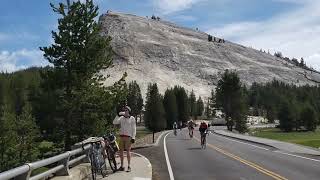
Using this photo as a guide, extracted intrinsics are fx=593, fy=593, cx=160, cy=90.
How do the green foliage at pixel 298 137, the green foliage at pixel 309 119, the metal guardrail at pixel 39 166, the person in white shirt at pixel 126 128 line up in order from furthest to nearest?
the green foliage at pixel 309 119 → the green foliage at pixel 298 137 → the person in white shirt at pixel 126 128 → the metal guardrail at pixel 39 166

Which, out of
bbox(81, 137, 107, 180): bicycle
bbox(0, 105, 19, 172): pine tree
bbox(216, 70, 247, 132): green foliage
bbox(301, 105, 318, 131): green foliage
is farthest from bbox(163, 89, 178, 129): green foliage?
bbox(81, 137, 107, 180): bicycle

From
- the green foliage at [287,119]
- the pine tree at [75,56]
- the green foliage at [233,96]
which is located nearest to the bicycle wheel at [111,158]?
the pine tree at [75,56]

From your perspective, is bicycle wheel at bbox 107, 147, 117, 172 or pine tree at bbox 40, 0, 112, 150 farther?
pine tree at bbox 40, 0, 112, 150

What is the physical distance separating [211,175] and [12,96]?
144 metres

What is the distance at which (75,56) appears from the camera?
39688 millimetres

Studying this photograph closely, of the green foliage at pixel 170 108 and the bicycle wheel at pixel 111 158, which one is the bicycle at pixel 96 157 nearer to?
the bicycle wheel at pixel 111 158

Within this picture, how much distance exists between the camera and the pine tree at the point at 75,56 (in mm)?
39719

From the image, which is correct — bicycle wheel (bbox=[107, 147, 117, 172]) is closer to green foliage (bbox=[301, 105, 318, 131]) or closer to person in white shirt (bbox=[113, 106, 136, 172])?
person in white shirt (bbox=[113, 106, 136, 172])

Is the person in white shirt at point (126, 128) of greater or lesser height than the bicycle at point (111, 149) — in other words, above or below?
above

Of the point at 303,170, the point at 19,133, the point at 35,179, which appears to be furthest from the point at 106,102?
the point at 19,133

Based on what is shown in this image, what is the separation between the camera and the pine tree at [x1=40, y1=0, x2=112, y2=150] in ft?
130

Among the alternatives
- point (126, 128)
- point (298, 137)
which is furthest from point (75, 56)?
point (298, 137)

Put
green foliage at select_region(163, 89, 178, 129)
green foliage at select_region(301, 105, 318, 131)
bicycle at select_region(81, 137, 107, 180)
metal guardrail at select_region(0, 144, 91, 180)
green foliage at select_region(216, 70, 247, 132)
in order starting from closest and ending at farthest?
metal guardrail at select_region(0, 144, 91, 180) → bicycle at select_region(81, 137, 107, 180) → green foliage at select_region(216, 70, 247, 132) → green foliage at select_region(163, 89, 178, 129) → green foliage at select_region(301, 105, 318, 131)

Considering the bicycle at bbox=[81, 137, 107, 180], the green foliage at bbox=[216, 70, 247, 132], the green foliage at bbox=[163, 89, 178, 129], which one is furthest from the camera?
the green foliage at bbox=[163, 89, 178, 129]
